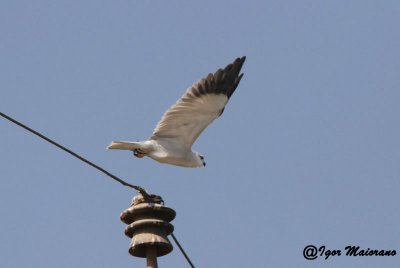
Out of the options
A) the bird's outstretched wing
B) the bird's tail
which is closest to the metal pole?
the bird's tail

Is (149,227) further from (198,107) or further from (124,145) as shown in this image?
(198,107)

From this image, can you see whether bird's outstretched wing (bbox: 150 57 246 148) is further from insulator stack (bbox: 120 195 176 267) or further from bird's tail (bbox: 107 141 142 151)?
insulator stack (bbox: 120 195 176 267)

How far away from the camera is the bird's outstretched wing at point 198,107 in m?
9.59

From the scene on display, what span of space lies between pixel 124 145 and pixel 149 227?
128 inches

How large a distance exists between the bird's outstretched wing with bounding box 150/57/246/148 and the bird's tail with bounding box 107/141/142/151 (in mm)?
388

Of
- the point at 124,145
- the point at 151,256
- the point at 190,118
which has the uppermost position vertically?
the point at 190,118

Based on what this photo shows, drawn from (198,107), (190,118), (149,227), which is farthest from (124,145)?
(149,227)

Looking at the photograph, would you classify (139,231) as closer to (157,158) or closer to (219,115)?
(157,158)

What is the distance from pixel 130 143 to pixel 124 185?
10.1ft

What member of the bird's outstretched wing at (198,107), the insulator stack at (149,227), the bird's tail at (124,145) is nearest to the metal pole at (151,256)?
the insulator stack at (149,227)

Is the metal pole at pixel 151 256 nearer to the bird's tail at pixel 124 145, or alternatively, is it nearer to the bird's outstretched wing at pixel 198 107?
the bird's tail at pixel 124 145

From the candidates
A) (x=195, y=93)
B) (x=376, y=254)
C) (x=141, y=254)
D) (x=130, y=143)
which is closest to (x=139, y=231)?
(x=141, y=254)

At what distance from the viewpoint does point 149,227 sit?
231 inches

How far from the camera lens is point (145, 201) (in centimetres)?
604
